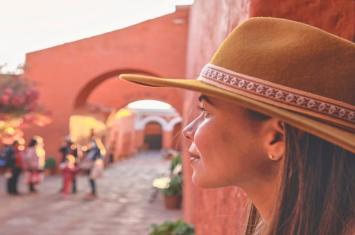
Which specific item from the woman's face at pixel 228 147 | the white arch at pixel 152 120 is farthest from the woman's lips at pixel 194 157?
the white arch at pixel 152 120

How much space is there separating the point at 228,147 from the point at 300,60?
228 millimetres

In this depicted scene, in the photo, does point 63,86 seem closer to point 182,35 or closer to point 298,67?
point 182,35

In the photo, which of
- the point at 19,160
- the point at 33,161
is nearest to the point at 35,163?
the point at 33,161

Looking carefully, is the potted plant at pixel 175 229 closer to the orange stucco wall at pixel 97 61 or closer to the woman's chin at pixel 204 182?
the woman's chin at pixel 204 182

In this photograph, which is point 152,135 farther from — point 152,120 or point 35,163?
point 35,163

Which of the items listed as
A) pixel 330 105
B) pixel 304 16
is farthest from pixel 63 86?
pixel 330 105

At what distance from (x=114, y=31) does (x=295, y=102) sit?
43.1 feet

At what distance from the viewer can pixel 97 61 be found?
13.6 meters

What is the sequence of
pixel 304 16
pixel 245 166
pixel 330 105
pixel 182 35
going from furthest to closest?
pixel 182 35 < pixel 304 16 < pixel 245 166 < pixel 330 105

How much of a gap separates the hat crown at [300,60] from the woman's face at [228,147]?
10 cm

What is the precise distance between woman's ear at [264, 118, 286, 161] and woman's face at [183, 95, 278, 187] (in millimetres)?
12

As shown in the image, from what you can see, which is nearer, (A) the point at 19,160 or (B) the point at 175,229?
(B) the point at 175,229

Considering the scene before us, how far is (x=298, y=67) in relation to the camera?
0.92 m

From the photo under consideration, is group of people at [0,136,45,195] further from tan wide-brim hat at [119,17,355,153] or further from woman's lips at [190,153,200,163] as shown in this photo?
tan wide-brim hat at [119,17,355,153]
